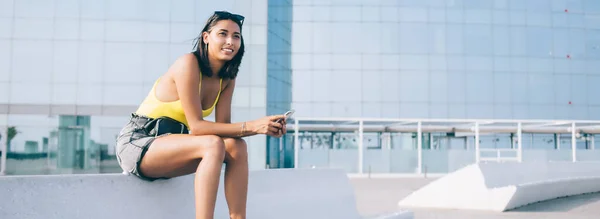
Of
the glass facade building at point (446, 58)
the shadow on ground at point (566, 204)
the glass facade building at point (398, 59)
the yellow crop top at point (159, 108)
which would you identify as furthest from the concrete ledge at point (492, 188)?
the glass facade building at point (446, 58)

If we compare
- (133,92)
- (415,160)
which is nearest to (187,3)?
(133,92)

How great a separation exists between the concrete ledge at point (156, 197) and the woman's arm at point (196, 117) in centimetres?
44

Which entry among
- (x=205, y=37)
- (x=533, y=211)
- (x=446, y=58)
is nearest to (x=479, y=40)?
(x=446, y=58)

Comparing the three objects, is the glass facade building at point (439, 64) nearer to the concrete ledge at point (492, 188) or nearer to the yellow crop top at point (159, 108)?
the concrete ledge at point (492, 188)

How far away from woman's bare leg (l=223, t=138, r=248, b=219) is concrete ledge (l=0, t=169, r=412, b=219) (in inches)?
17.1

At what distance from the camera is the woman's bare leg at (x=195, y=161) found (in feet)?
10.6

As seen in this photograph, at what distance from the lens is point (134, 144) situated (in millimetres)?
3537

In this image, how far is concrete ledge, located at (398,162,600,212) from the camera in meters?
9.98

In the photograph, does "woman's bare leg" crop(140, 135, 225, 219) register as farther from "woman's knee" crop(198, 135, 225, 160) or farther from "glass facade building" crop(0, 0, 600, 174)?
"glass facade building" crop(0, 0, 600, 174)

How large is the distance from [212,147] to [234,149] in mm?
250

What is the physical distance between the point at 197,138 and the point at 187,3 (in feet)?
78.1

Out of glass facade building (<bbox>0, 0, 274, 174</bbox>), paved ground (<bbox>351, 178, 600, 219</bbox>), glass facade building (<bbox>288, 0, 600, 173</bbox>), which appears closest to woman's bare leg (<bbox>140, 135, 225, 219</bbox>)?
paved ground (<bbox>351, 178, 600, 219</bbox>)

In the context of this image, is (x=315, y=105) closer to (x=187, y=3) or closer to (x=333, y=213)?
(x=187, y=3)

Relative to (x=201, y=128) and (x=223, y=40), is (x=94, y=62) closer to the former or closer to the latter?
(x=223, y=40)
